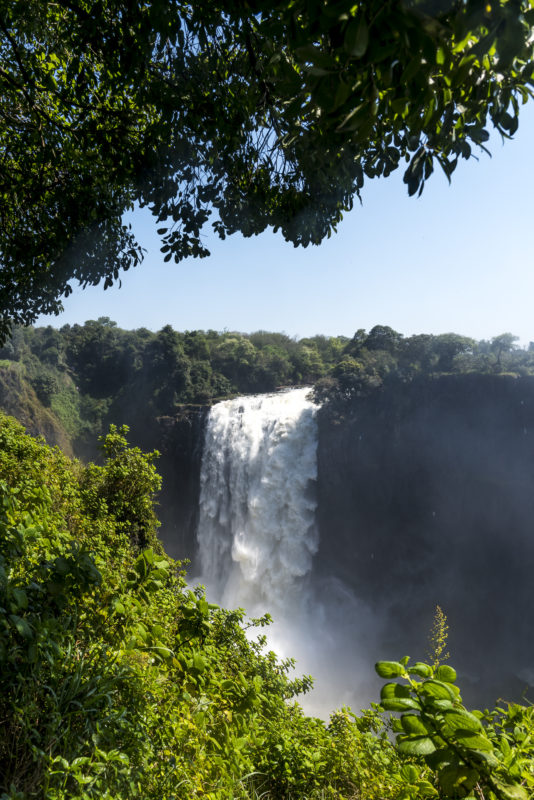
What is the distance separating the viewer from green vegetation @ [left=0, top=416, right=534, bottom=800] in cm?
99

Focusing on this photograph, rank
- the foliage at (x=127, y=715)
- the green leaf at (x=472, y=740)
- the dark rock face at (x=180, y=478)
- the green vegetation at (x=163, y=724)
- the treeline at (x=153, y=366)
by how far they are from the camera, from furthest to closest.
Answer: the treeline at (x=153, y=366) < the dark rock face at (x=180, y=478) < the foliage at (x=127, y=715) < the green vegetation at (x=163, y=724) < the green leaf at (x=472, y=740)

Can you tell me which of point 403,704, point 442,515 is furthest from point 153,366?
point 403,704

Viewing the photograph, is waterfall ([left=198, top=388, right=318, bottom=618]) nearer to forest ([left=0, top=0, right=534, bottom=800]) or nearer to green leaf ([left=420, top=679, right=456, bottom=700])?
forest ([left=0, top=0, right=534, bottom=800])

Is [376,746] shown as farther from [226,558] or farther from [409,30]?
[226,558]

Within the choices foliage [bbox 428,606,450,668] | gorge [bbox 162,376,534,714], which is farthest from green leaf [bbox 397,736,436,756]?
gorge [bbox 162,376,534,714]

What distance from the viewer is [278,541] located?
1847 cm

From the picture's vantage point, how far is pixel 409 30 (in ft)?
3.90

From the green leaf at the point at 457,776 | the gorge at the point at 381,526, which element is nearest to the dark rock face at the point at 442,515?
the gorge at the point at 381,526

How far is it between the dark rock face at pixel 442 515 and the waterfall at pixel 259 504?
1.07 m

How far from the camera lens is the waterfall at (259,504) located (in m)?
18.2

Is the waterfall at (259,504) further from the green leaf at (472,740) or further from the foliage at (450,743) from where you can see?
the green leaf at (472,740)

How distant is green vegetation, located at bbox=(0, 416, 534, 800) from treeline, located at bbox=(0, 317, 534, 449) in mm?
19515

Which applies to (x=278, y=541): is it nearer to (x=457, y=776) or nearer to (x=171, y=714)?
(x=171, y=714)

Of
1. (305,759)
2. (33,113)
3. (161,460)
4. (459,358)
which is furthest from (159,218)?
(161,460)
